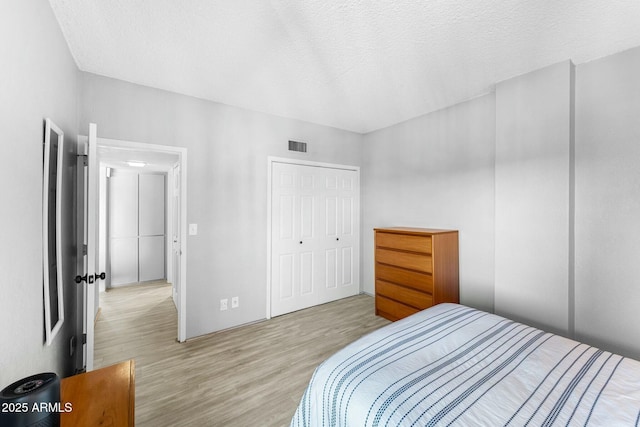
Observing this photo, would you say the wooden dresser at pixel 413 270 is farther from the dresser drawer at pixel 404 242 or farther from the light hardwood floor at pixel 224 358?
the light hardwood floor at pixel 224 358

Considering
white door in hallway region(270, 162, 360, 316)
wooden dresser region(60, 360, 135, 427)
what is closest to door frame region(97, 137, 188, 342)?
white door in hallway region(270, 162, 360, 316)

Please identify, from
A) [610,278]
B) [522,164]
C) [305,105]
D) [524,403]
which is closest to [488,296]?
[610,278]

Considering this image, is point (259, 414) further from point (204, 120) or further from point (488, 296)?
point (204, 120)

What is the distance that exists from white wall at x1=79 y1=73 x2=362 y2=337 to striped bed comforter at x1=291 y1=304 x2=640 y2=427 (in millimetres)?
1849

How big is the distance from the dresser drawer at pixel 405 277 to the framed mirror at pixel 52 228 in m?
2.85

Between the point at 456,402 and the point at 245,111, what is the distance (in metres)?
3.10

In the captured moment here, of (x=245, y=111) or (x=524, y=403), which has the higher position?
(x=245, y=111)

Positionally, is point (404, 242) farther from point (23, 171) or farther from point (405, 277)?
point (23, 171)

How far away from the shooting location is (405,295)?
294cm

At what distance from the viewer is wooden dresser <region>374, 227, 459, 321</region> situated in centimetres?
270

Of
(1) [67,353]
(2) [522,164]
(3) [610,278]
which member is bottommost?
(1) [67,353]

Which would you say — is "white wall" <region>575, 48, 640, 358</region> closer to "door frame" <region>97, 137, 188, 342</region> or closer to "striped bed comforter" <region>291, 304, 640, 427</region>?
"striped bed comforter" <region>291, 304, 640, 427</region>

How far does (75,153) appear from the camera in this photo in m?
2.11

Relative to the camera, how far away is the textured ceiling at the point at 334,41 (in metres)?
1.55
